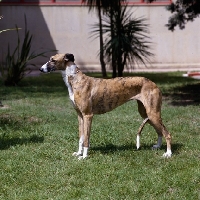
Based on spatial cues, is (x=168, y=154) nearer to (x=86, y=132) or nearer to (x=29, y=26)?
(x=86, y=132)

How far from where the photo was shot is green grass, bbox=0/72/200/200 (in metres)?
5.39

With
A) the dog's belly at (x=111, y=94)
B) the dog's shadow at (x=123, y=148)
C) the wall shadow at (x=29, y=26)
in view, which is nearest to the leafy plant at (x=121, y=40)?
the wall shadow at (x=29, y=26)

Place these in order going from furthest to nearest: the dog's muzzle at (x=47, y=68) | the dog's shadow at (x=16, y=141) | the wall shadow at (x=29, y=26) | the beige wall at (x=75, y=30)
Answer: the beige wall at (x=75, y=30) → the wall shadow at (x=29, y=26) → the dog's shadow at (x=16, y=141) → the dog's muzzle at (x=47, y=68)

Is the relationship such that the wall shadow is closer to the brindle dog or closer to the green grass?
the green grass

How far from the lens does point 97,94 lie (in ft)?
21.8

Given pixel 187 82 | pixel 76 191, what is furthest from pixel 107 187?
pixel 187 82

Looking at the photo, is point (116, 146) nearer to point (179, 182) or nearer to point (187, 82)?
point (179, 182)

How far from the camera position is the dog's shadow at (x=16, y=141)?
7.36 metres

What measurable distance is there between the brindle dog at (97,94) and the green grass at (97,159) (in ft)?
1.28

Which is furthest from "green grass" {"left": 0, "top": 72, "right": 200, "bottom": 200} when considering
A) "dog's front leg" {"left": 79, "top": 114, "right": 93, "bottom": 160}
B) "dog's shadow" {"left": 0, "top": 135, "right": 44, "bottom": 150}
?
"dog's front leg" {"left": 79, "top": 114, "right": 93, "bottom": 160}

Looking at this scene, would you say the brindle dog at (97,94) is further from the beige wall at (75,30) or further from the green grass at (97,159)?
the beige wall at (75,30)

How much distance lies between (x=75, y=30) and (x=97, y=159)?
650 inches

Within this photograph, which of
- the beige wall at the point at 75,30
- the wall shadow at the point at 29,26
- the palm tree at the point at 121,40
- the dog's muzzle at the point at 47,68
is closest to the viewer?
the dog's muzzle at the point at 47,68

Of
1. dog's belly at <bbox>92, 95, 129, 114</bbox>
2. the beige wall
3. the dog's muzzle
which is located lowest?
the beige wall
